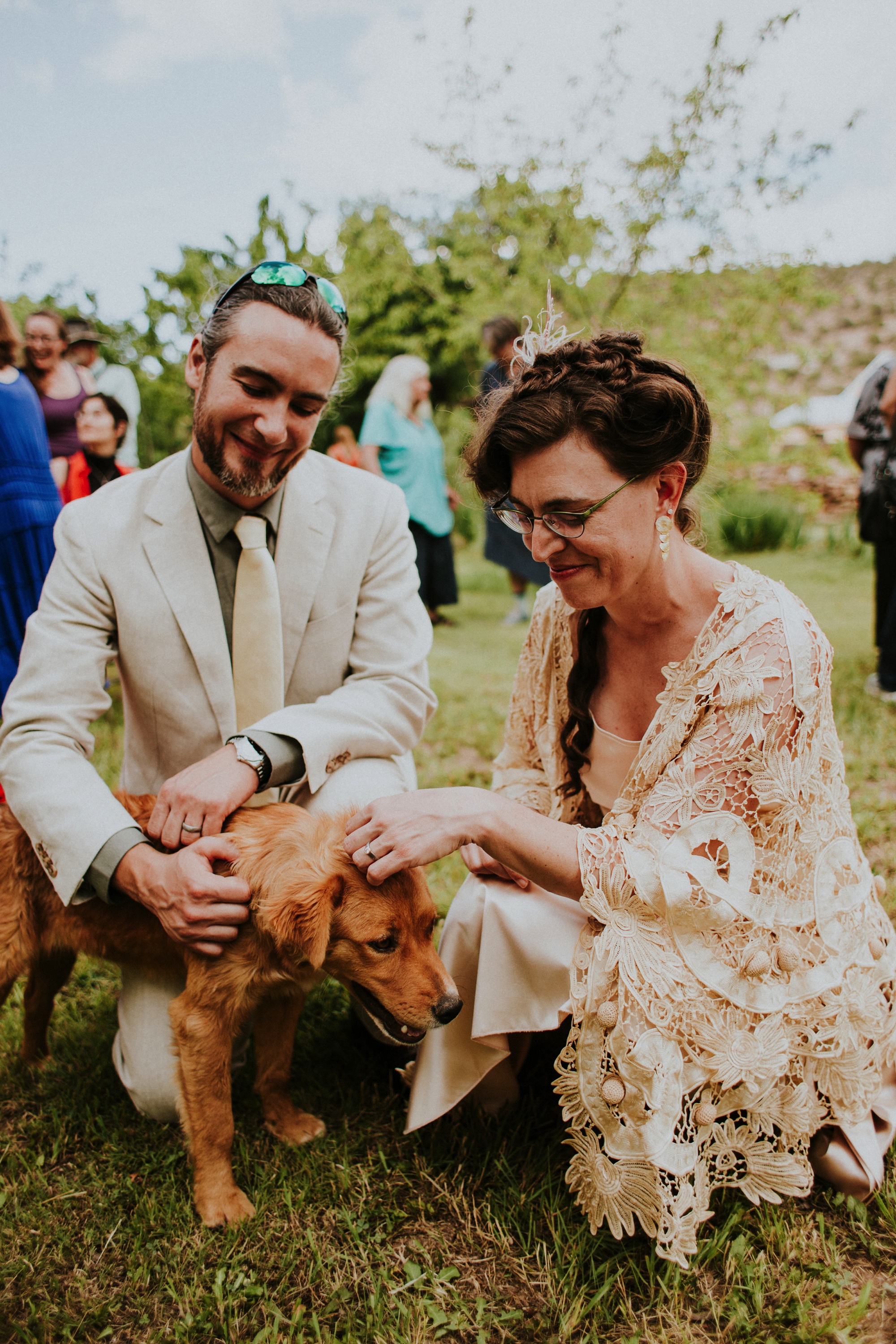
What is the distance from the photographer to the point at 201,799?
7.36 feet

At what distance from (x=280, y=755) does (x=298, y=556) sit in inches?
27.8

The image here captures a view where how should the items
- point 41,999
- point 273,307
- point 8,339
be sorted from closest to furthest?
point 273,307
point 41,999
point 8,339

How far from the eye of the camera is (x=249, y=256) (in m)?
11.5

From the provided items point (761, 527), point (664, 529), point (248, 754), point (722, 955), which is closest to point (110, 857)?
point (248, 754)

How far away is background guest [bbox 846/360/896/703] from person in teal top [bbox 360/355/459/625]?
14.2ft

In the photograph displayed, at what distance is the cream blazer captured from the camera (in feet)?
7.71

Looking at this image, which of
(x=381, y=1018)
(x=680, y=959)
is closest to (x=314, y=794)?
(x=381, y=1018)

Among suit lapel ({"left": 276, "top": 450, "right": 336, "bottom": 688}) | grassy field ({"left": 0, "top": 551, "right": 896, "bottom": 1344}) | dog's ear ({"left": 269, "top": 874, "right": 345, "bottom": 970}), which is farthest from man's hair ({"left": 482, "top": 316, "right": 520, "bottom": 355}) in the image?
dog's ear ({"left": 269, "top": 874, "right": 345, "bottom": 970})

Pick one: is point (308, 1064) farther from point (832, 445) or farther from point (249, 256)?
point (832, 445)

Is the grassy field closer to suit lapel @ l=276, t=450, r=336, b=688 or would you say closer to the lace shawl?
the lace shawl

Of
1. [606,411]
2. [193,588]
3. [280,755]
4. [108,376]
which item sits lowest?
[280,755]

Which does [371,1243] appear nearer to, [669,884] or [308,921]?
[308,921]

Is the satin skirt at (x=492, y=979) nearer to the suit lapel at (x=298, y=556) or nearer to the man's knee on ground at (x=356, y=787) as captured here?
the man's knee on ground at (x=356, y=787)

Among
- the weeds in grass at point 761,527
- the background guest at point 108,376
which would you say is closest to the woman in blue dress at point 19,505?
the background guest at point 108,376
